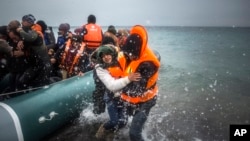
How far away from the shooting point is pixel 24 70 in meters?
4.92

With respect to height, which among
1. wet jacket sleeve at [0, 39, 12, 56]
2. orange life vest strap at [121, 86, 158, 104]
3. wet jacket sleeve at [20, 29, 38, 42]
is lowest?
orange life vest strap at [121, 86, 158, 104]

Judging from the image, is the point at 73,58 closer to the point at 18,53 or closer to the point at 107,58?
the point at 18,53

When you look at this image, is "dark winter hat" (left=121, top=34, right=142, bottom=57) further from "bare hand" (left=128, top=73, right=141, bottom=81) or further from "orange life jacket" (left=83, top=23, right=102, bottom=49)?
"orange life jacket" (left=83, top=23, right=102, bottom=49)

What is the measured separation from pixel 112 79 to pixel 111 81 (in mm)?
39

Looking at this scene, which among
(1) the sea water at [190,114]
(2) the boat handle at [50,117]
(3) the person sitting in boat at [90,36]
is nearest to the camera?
(2) the boat handle at [50,117]

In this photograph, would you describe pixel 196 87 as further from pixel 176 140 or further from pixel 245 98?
pixel 176 140

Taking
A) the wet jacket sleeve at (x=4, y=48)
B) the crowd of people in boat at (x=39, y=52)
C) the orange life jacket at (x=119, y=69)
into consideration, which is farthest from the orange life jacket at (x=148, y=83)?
the wet jacket sleeve at (x=4, y=48)

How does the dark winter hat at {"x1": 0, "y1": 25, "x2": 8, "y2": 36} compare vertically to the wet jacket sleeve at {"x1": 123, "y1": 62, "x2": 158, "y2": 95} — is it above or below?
above

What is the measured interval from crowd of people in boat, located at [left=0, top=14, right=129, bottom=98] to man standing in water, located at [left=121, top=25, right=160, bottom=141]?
0.81 meters

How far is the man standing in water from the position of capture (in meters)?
3.46

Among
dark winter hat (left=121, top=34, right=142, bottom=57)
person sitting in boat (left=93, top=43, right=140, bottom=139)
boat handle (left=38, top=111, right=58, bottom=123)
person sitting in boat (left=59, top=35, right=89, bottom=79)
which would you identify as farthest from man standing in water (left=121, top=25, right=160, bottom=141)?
person sitting in boat (left=59, top=35, right=89, bottom=79)

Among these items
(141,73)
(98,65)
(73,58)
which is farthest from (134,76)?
(73,58)

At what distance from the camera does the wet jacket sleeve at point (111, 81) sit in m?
3.52

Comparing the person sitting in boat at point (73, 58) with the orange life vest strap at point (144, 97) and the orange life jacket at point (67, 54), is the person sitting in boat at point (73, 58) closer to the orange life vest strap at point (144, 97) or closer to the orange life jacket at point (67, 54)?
the orange life jacket at point (67, 54)
